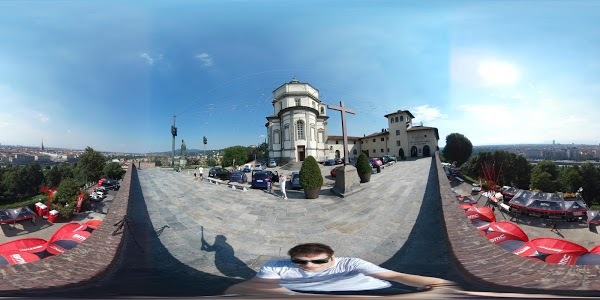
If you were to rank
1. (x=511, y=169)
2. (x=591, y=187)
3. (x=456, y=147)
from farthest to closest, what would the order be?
(x=511, y=169)
(x=456, y=147)
(x=591, y=187)

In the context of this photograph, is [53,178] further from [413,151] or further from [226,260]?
[413,151]

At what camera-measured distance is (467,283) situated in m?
1.50

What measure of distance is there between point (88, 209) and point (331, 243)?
17.1 metres

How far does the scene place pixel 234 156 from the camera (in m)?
37.2

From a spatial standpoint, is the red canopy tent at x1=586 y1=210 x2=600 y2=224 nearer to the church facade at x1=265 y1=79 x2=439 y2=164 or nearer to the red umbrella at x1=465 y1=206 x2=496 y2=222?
the red umbrella at x1=465 y1=206 x2=496 y2=222

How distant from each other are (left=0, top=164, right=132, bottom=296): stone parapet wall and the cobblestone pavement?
13 cm

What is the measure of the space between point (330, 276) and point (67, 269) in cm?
213

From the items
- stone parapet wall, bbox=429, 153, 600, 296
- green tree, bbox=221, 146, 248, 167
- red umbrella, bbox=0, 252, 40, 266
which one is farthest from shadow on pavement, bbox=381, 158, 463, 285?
green tree, bbox=221, 146, 248, 167

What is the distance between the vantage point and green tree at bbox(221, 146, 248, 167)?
3664 centimetres

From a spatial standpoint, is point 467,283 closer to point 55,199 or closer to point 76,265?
point 76,265

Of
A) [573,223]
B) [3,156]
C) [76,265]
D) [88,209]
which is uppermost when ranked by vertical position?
[3,156]

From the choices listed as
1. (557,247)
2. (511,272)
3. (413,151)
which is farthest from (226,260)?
(413,151)

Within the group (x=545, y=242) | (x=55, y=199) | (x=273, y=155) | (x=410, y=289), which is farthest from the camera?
(x=273, y=155)

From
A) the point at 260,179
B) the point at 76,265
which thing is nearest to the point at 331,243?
the point at 76,265
